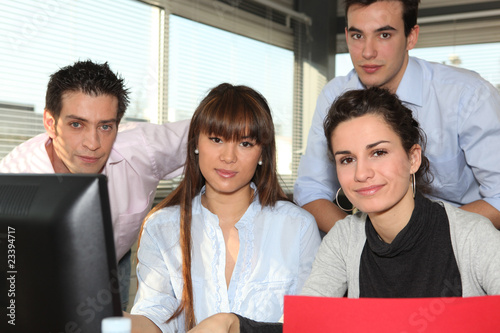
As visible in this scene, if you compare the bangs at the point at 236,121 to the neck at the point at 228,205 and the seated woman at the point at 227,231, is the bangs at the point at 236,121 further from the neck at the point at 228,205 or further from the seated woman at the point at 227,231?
the neck at the point at 228,205

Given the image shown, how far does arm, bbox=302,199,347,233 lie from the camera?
1671 mm

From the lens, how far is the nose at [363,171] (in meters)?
1.17

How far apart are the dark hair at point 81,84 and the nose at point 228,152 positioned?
1.56 feet

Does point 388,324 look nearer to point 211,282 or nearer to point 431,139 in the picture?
point 211,282

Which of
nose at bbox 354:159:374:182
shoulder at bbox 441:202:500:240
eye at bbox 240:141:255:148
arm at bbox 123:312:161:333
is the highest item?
eye at bbox 240:141:255:148

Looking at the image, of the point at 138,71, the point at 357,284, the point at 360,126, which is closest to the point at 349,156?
the point at 360,126

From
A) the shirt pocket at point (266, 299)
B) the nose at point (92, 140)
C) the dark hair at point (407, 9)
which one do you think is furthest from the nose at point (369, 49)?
the nose at point (92, 140)

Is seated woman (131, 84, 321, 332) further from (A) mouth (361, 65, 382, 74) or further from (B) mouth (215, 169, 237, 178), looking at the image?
(A) mouth (361, 65, 382, 74)

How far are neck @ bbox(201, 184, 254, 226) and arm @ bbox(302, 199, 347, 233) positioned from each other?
0.94ft

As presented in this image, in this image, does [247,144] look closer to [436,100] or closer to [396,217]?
[396,217]

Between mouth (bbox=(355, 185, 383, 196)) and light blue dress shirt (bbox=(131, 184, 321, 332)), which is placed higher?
mouth (bbox=(355, 185, 383, 196))

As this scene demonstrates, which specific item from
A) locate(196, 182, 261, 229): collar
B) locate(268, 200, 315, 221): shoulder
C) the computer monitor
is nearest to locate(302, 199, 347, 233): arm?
locate(268, 200, 315, 221): shoulder

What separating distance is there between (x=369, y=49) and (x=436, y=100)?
268mm

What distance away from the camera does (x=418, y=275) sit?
117cm
